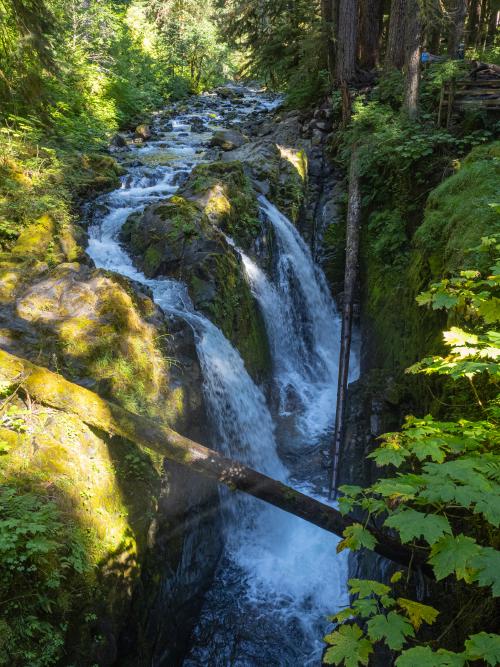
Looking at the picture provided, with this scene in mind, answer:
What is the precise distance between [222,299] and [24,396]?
478 centimetres

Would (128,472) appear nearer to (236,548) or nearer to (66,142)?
(236,548)

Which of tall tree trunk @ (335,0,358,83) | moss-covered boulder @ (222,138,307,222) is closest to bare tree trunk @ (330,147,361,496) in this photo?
moss-covered boulder @ (222,138,307,222)

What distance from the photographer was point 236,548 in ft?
21.4

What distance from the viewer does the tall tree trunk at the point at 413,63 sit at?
9.80 m

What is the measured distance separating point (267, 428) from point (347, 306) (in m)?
3.27

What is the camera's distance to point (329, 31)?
50.3 feet

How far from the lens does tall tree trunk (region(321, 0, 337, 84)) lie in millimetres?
15297

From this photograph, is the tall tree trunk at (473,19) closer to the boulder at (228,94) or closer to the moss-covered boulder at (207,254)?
the boulder at (228,94)

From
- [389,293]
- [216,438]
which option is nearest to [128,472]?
[216,438]

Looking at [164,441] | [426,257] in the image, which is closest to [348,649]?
[164,441]

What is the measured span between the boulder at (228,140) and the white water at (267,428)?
13.4 feet

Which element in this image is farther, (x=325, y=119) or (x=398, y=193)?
(x=325, y=119)

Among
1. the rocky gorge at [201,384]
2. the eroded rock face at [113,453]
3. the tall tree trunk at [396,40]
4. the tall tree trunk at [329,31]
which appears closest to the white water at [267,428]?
the rocky gorge at [201,384]

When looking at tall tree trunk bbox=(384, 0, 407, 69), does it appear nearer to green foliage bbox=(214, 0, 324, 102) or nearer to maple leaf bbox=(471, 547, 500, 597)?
green foliage bbox=(214, 0, 324, 102)
